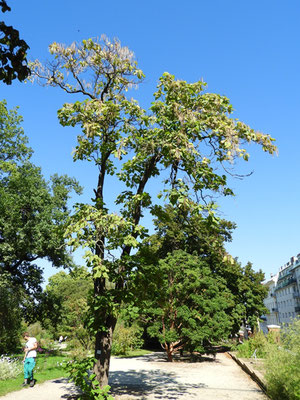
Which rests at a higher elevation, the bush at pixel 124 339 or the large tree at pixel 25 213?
the large tree at pixel 25 213

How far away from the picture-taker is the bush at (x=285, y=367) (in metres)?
5.97

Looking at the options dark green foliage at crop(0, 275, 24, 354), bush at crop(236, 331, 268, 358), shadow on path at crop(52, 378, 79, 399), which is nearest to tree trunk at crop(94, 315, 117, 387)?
shadow on path at crop(52, 378, 79, 399)

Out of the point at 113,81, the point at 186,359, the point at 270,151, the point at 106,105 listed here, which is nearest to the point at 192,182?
the point at 270,151

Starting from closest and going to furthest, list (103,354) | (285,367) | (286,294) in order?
(285,367)
(103,354)
(286,294)

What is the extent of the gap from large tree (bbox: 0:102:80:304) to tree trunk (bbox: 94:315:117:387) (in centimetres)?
1028

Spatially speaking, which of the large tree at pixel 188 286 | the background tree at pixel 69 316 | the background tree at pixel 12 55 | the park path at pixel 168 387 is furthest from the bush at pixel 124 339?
the background tree at pixel 12 55

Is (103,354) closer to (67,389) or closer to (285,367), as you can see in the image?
(67,389)

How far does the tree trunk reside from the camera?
7684 mm

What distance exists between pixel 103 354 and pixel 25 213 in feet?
43.9

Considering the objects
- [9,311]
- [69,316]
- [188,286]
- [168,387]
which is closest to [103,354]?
[168,387]

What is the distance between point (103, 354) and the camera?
7.80 meters

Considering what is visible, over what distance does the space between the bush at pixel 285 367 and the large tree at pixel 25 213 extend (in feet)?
42.2

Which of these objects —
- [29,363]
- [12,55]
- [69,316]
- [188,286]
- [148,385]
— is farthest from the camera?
[69,316]

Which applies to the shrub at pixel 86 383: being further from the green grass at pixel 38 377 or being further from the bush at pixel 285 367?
the bush at pixel 285 367
